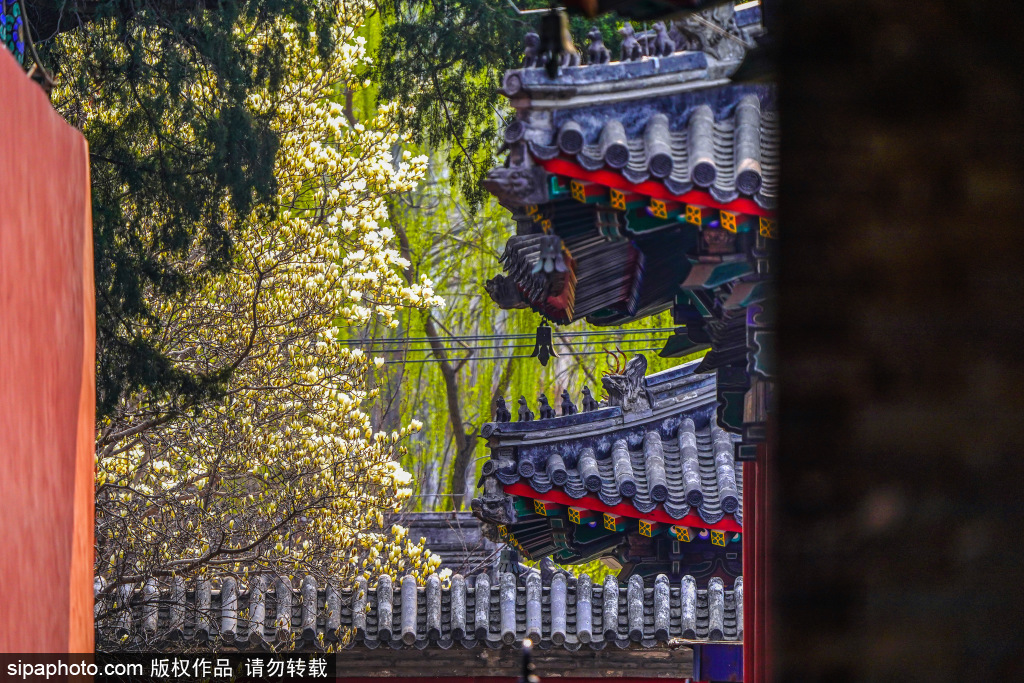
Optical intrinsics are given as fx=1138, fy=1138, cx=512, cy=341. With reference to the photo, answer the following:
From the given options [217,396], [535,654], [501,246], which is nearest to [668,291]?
[217,396]

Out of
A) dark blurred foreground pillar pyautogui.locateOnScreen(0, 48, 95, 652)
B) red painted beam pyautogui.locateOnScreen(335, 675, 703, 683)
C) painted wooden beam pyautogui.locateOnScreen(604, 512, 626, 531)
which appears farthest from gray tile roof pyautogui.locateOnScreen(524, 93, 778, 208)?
red painted beam pyautogui.locateOnScreen(335, 675, 703, 683)

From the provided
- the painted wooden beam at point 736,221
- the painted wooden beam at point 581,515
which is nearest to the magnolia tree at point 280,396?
the painted wooden beam at point 581,515

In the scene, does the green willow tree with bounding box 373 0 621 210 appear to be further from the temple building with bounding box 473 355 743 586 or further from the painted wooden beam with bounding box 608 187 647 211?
the painted wooden beam with bounding box 608 187 647 211

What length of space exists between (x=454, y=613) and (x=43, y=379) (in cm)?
572

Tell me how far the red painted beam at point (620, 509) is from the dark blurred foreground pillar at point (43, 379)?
3.43 m

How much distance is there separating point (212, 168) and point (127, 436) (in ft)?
5.99

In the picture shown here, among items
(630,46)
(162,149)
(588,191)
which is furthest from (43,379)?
(162,149)

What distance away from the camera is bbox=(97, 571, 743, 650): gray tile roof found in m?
8.77

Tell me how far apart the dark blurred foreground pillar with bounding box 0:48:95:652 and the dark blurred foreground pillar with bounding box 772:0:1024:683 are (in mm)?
2918

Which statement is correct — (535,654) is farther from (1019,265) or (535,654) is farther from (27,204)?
(1019,265)

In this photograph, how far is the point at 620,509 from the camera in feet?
24.7

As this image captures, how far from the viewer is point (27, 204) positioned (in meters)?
3.70

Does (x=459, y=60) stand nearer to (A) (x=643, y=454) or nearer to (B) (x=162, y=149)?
(B) (x=162, y=149)

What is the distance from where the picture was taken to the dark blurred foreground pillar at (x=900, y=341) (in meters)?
0.78
